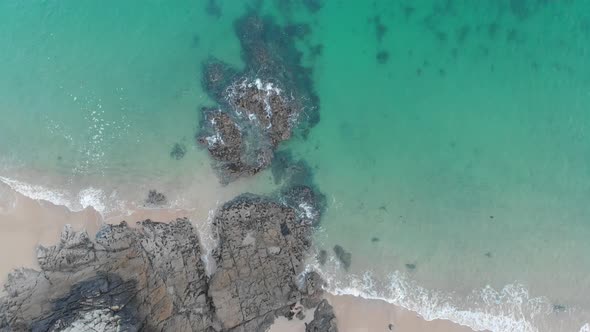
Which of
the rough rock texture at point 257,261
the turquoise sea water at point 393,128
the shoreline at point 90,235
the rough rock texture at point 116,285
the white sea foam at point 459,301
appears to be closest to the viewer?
the rough rock texture at point 116,285

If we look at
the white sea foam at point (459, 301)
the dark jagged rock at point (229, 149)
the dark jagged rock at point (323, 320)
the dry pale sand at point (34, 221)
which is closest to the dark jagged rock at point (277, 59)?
the dark jagged rock at point (229, 149)

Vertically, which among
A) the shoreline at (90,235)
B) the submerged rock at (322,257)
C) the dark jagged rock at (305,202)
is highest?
the dark jagged rock at (305,202)

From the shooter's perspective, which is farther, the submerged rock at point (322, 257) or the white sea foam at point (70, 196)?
the white sea foam at point (70, 196)

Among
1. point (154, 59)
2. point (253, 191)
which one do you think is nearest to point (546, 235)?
point (253, 191)

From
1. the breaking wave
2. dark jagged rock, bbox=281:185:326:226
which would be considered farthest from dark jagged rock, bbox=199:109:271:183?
the breaking wave

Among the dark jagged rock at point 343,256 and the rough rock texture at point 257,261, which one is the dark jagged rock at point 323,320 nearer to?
the rough rock texture at point 257,261

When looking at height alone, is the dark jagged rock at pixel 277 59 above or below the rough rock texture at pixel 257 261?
above
